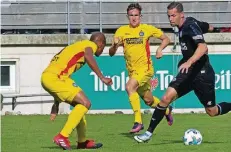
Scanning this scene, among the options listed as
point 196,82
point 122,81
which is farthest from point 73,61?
point 122,81

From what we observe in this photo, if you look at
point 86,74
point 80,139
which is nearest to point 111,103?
point 86,74

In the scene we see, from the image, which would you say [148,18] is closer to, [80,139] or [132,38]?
[132,38]

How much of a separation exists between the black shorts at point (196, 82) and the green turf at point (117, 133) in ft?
2.51

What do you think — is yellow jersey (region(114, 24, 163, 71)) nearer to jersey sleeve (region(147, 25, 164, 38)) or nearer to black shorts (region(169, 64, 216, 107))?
jersey sleeve (region(147, 25, 164, 38))

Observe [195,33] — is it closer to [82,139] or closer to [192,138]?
[192,138]

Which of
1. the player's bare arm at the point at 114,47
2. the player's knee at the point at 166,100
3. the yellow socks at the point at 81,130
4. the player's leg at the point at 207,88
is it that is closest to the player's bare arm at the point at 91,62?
the yellow socks at the point at 81,130

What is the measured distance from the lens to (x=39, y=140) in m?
12.6

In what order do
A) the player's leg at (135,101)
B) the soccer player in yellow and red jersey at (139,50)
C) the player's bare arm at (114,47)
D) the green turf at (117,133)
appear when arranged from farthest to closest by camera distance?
the soccer player in yellow and red jersey at (139,50)
the player's bare arm at (114,47)
the player's leg at (135,101)
the green turf at (117,133)

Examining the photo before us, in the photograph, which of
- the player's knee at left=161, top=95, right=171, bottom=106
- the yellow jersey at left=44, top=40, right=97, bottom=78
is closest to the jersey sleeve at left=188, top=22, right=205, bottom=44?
the player's knee at left=161, top=95, right=171, bottom=106

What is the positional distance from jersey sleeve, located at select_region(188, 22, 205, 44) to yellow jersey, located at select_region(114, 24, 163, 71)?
107 inches

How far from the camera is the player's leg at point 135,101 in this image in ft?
43.8

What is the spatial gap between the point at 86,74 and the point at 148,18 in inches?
96.4

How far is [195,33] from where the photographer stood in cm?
1162

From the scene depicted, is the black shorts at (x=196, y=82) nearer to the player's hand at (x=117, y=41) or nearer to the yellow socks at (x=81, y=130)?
the yellow socks at (x=81, y=130)
